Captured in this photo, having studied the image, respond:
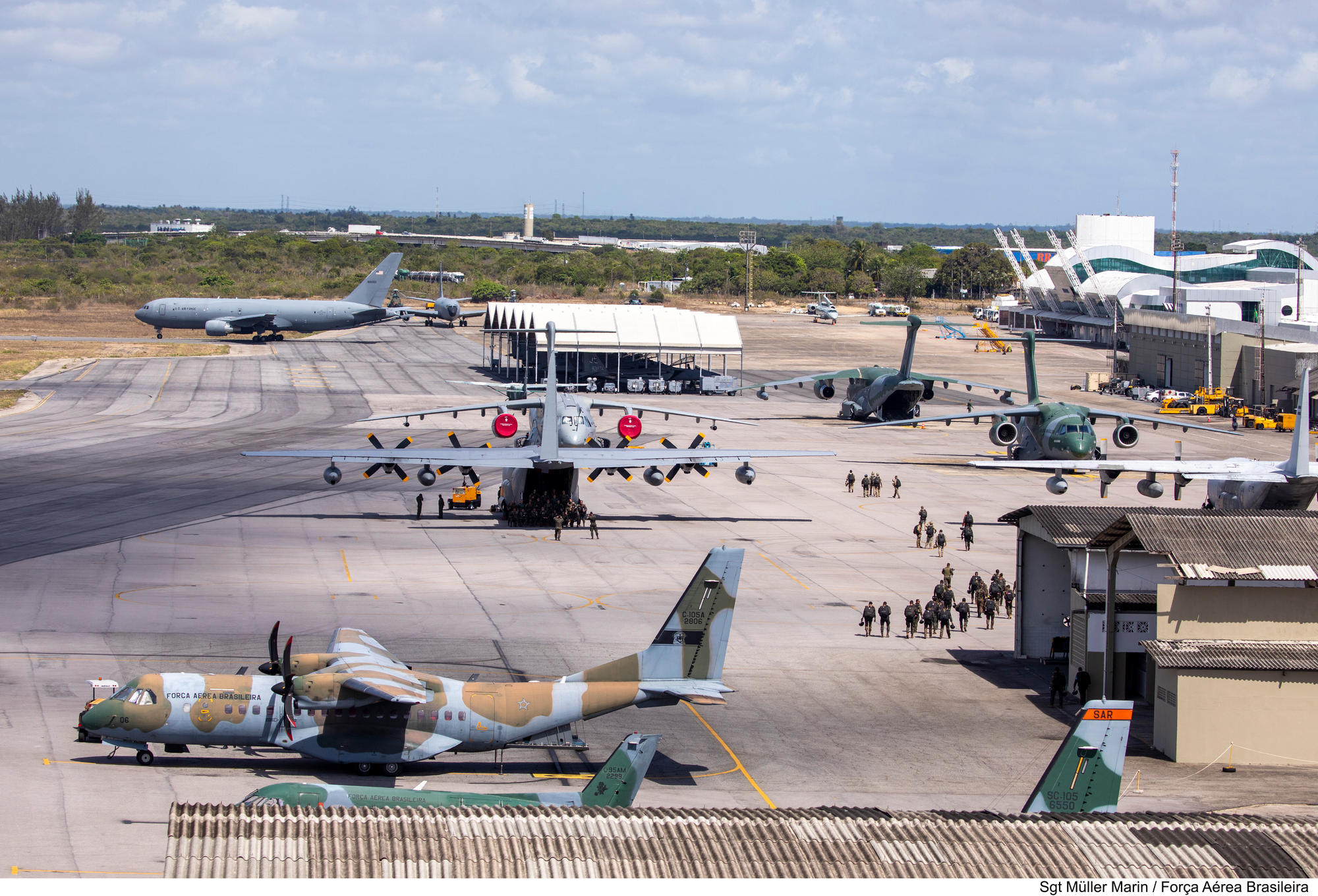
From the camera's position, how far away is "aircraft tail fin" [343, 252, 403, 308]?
468 ft

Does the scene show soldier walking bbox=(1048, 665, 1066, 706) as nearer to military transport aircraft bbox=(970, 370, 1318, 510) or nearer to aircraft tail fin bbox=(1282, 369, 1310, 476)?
military transport aircraft bbox=(970, 370, 1318, 510)

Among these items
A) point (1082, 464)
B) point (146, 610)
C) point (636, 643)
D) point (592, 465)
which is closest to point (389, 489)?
point (592, 465)

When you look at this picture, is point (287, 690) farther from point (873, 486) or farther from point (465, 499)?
point (873, 486)

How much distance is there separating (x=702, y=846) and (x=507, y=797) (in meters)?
6.05

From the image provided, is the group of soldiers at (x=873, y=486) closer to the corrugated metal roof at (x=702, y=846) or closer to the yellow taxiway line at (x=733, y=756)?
the yellow taxiway line at (x=733, y=756)

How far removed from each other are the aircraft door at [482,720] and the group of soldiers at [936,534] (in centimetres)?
2974

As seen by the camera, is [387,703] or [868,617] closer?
[387,703]

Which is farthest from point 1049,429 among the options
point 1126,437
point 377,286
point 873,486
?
point 377,286

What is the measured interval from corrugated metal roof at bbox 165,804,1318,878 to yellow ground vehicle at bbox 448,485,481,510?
43978 mm

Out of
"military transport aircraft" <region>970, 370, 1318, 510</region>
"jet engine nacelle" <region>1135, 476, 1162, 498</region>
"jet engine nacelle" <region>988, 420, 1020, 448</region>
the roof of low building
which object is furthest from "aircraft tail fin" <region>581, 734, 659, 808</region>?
"jet engine nacelle" <region>988, 420, 1020, 448</region>

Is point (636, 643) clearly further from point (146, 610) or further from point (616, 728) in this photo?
point (146, 610)

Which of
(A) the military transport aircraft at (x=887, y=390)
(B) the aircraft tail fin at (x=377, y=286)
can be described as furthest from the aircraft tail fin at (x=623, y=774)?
(B) the aircraft tail fin at (x=377, y=286)

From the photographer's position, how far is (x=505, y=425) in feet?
209

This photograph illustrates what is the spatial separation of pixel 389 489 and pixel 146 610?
2613 centimetres
